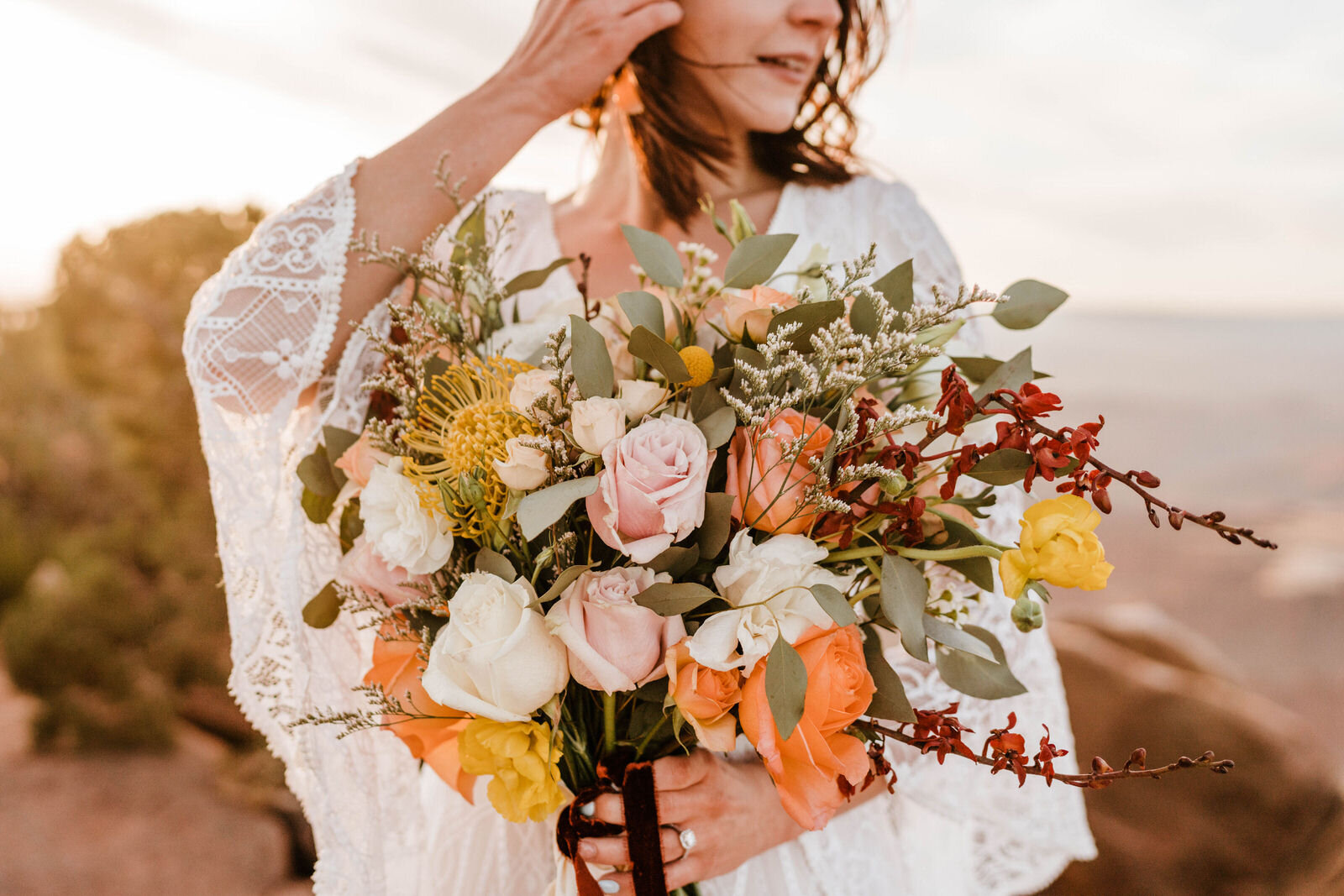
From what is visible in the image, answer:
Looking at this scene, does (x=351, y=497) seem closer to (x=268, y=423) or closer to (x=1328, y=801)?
(x=268, y=423)

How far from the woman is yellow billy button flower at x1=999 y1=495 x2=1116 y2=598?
375 mm

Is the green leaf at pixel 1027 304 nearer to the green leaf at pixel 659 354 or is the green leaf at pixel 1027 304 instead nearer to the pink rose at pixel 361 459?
the green leaf at pixel 659 354

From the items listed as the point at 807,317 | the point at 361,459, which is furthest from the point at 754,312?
the point at 361,459

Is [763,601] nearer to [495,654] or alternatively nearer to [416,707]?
[495,654]

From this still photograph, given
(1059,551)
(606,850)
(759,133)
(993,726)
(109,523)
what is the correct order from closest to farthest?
(1059,551)
(606,850)
(993,726)
(759,133)
(109,523)

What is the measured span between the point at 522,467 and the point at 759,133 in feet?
3.06

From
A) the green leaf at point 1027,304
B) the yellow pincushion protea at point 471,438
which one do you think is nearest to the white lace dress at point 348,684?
the yellow pincushion protea at point 471,438

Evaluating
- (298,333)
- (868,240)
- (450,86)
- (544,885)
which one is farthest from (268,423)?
(450,86)

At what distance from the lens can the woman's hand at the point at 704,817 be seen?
0.75 m

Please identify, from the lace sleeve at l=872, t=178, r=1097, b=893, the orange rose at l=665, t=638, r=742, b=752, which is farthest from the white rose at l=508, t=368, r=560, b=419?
the lace sleeve at l=872, t=178, r=1097, b=893

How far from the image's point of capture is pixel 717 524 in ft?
2.06

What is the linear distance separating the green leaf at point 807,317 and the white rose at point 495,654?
0.95 ft

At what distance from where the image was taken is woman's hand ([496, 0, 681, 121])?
3.34ft

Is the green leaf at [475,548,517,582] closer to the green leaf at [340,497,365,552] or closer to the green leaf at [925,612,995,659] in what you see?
the green leaf at [340,497,365,552]
